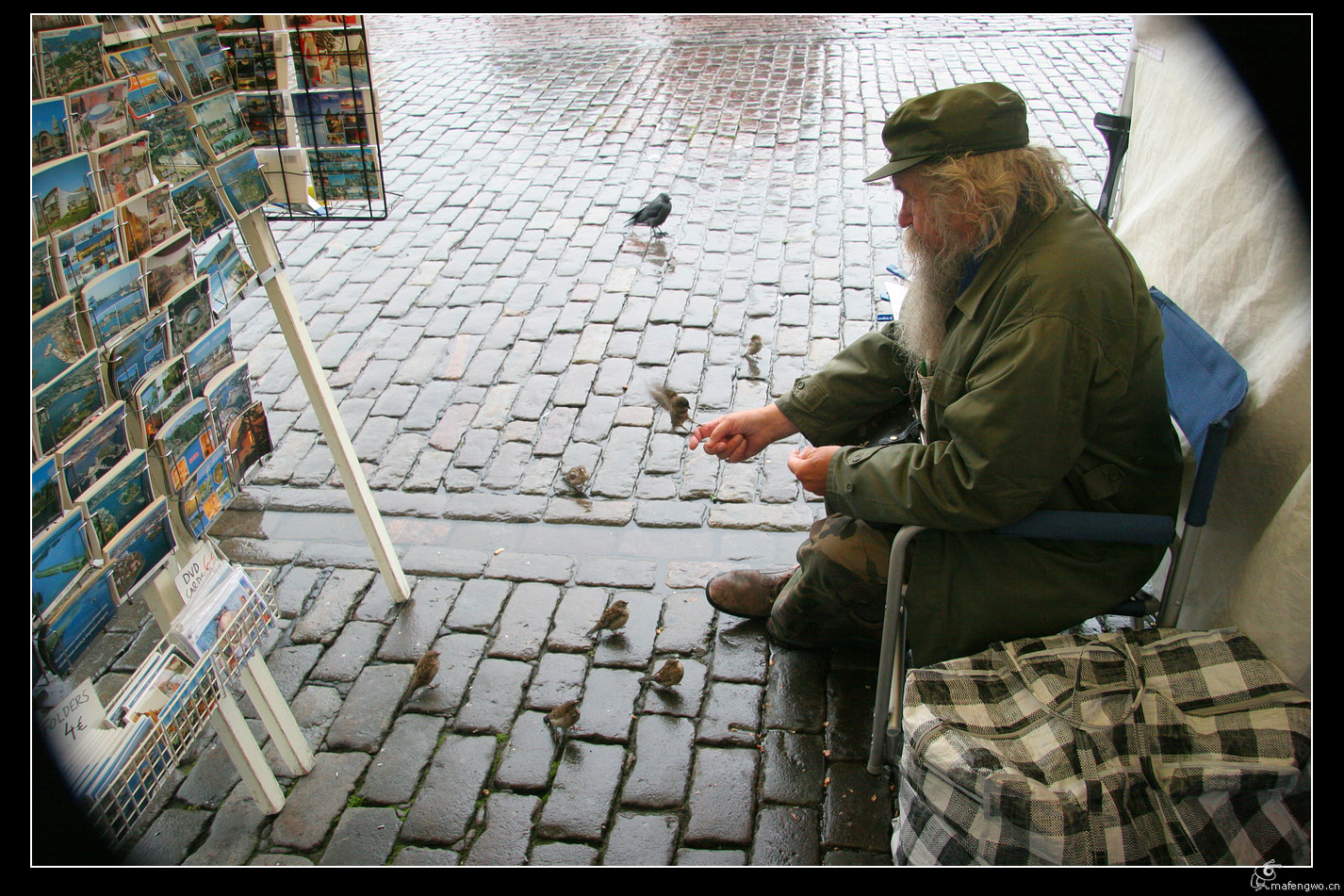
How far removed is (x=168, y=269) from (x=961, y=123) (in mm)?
2184

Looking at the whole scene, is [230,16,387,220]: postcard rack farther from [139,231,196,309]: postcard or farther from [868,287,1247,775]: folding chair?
[868,287,1247,775]: folding chair

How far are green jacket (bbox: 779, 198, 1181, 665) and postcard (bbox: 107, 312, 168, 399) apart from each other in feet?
6.17

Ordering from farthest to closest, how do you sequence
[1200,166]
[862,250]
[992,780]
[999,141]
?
1. [862,250]
2. [1200,166]
3. [999,141]
4. [992,780]

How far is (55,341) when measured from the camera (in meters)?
1.91

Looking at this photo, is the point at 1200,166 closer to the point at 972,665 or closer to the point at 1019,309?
the point at 1019,309

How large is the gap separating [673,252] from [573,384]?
1.95 metres

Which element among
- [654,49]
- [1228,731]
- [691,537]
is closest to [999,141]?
[1228,731]

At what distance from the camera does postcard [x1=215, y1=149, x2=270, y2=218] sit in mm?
2590

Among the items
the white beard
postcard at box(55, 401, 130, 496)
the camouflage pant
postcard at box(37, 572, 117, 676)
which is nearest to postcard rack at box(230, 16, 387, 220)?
postcard at box(55, 401, 130, 496)

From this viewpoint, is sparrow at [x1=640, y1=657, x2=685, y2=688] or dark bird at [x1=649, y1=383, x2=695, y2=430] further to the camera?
dark bird at [x1=649, y1=383, x2=695, y2=430]

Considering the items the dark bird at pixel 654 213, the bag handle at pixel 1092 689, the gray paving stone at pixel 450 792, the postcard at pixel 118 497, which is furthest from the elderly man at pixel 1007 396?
the dark bird at pixel 654 213

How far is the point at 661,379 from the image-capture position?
17.2ft

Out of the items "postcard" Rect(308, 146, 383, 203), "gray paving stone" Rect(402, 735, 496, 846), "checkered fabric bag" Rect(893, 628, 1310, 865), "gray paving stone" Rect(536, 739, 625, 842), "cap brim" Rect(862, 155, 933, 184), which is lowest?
"gray paving stone" Rect(402, 735, 496, 846)

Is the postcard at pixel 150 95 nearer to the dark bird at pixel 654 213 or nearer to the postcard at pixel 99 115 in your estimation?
the postcard at pixel 99 115
